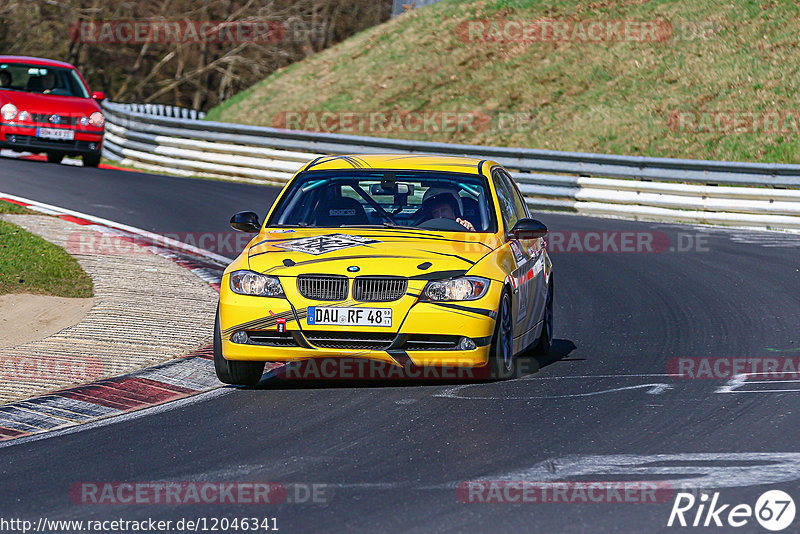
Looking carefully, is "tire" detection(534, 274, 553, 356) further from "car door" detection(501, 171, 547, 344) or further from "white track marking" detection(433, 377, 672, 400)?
"white track marking" detection(433, 377, 672, 400)

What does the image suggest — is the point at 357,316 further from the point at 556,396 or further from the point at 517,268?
the point at 517,268

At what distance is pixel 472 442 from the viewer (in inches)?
265

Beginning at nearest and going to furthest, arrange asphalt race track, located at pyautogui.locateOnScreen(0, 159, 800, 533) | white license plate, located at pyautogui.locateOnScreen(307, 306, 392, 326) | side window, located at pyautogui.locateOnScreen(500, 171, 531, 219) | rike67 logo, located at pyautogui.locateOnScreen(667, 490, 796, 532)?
rike67 logo, located at pyautogui.locateOnScreen(667, 490, 796, 532) → asphalt race track, located at pyautogui.locateOnScreen(0, 159, 800, 533) → white license plate, located at pyautogui.locateOnScreen(307, 306, 392, 326) → side window, located at pyautogui.locateOnScreen(500, 171, 531, 219)

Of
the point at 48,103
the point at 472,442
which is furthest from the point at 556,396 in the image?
the point at 48,103

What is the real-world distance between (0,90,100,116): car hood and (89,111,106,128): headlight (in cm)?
8

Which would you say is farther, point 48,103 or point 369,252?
point 48,103

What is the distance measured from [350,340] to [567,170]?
1491 cm

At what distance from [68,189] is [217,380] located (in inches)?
494

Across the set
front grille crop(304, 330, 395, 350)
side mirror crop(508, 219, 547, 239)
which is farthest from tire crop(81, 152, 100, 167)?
front grille crop(304, 330, 395, 350)

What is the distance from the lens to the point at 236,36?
4688 centimetres

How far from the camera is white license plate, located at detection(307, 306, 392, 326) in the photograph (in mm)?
7996

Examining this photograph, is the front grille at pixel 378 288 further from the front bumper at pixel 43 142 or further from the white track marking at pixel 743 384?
the front bumper at pixel 43 142

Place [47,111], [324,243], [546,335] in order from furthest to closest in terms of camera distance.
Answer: [47,111] < [546,335] < [324,243]

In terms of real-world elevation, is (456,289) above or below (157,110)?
above
